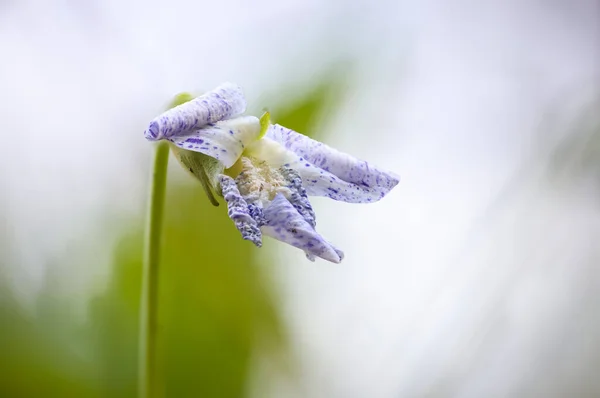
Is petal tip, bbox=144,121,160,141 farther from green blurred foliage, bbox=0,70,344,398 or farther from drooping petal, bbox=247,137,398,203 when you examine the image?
green blurred foliage, bbox=0,70,344,398

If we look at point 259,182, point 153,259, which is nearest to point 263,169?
point 259,182

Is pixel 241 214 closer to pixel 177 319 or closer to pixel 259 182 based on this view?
pixel 259 182

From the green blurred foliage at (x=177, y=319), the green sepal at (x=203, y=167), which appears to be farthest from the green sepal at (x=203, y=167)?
the green blurred foliage at (x=177, y=319)

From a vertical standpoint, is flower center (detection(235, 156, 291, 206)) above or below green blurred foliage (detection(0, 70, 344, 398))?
above

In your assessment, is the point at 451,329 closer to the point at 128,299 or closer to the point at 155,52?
the point at 128,299

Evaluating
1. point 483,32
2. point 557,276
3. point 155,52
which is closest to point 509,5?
point 483,32

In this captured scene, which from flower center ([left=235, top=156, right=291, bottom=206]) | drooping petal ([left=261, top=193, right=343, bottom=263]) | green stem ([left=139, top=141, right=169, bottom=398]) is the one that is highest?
flower center ([left=235, top=156, right=291, bottom=206])

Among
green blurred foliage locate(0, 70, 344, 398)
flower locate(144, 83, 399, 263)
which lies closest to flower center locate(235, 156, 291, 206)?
flower locate(144, 83, 399, 263)
